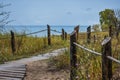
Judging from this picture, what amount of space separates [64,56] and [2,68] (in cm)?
199

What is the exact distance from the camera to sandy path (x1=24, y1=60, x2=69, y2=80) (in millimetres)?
9951

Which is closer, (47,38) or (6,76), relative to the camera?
(6,76)

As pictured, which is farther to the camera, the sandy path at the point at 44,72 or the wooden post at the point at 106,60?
the sandy path at the point at 44,72

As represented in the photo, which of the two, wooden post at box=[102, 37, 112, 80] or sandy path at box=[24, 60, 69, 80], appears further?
sandy path at box=[24, 60, 69, 80]

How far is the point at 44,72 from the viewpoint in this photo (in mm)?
10773

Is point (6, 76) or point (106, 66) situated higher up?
point (106, 66)

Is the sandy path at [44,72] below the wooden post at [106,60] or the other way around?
below

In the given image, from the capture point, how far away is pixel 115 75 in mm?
7848

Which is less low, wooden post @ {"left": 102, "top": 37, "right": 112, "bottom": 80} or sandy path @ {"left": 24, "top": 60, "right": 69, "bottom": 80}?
wooden post @ {"left": 102, "top": 37, "right": 112, "bottom": 80}

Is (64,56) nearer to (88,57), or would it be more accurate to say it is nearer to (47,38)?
(88,57)

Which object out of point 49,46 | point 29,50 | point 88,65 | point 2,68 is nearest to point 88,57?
point 88,65

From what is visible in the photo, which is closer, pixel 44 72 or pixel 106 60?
pixel 106 60

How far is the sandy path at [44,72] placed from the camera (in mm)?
9951

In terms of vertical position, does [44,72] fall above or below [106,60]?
below
